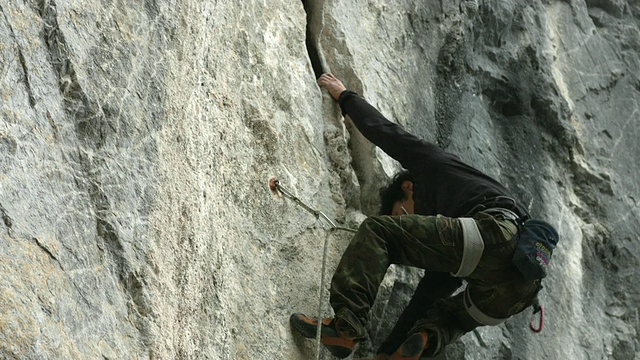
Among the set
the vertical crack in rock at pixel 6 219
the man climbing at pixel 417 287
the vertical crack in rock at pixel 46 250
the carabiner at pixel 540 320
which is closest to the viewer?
the vertical crack in rock at pixel 6 219

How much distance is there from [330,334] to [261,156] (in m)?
1.00

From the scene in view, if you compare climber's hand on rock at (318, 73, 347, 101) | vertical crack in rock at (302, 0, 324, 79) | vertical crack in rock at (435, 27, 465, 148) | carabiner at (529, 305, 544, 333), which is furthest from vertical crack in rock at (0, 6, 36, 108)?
vertical crack in rock at (435, 27, 465, 148)

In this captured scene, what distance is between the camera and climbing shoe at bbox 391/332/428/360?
542cm

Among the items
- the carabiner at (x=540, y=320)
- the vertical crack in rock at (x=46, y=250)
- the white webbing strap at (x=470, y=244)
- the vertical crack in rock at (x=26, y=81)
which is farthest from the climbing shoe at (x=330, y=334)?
the vertical crack in rock at (x=26, y=81)

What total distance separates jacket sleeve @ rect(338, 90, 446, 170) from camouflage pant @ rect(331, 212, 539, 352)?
1.59ft

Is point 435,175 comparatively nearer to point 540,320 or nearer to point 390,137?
point 390,137

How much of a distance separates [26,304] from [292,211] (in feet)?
6.60

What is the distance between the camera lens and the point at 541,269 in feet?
17.1

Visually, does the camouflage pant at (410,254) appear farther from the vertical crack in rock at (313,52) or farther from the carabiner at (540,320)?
the vertical crack in rock at (313,52)

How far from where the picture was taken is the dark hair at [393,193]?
6.05 metres

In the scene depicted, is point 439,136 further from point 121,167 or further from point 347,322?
point 121,167

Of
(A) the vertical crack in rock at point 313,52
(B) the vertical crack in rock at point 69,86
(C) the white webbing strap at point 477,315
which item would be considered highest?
(B) the vertical crack in rock at point 69,86

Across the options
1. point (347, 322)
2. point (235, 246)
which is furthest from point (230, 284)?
point (347, 322)

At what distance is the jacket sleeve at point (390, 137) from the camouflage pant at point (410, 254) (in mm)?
485
